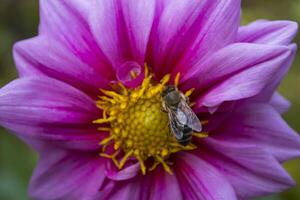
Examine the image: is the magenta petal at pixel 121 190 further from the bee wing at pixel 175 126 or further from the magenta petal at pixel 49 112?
the bee wing at pixel 175 126

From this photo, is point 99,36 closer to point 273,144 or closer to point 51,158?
point 51,158

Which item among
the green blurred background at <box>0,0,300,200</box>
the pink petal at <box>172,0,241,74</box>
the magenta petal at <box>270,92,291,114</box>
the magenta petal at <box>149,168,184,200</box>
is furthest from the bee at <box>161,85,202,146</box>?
the green blurred background at <box>0,0,300,200</box>

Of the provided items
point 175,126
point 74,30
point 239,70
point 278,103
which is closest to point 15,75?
point 74,30

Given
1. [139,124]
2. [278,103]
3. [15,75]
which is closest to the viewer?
[139,124]

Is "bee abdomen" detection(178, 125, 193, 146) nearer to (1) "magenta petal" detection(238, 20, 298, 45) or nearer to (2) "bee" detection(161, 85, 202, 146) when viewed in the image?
(2) "bee" detection(161, 85, 202, 146)

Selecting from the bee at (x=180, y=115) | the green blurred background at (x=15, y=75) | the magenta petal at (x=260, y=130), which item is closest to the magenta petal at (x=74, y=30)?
the bee at (x=180, y=115)

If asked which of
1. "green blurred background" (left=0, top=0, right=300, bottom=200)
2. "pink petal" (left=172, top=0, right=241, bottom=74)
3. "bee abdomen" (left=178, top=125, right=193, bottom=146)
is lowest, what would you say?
"green blurred background" (left=0, top=0, right=300, bottom=200)

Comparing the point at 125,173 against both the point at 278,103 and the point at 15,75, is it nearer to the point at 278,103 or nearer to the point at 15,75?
the point at 278,103
